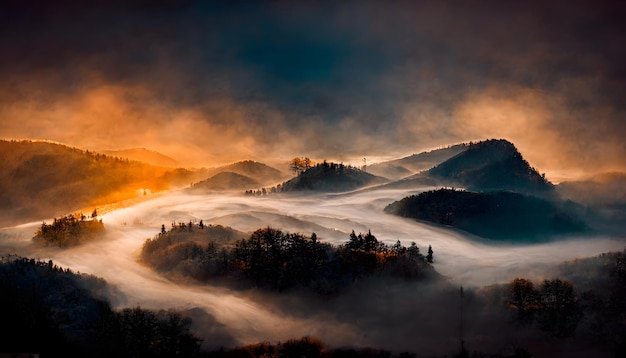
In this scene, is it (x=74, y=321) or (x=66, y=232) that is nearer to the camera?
(x=74, y=321)

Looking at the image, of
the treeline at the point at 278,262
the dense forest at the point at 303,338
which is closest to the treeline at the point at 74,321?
the dense forest at the point at 303,338

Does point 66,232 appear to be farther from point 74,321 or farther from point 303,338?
point 303,338

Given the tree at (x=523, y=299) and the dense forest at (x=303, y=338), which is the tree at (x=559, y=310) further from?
the tree at (x=523, y=299)

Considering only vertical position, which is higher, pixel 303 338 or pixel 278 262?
pixel 278 262

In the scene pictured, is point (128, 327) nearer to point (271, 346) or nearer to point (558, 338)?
point (271, 346)

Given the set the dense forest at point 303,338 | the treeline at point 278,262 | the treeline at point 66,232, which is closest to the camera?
the dense forest at point 303,338

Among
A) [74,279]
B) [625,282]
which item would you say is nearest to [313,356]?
[74,279]

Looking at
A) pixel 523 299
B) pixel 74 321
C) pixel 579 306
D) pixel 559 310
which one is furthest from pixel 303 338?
pixel 579 306
